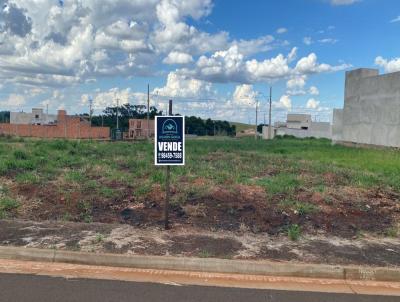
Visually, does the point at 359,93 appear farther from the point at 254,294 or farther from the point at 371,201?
the point at 254,294

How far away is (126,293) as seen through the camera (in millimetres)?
5012

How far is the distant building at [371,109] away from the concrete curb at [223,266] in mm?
25145

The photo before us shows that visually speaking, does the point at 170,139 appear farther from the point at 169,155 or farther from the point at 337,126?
the point at 337,126

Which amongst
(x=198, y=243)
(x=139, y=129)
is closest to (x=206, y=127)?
(x=139, y=129)

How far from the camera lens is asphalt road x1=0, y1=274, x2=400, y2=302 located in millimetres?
4844

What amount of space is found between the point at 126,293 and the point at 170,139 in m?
3.06

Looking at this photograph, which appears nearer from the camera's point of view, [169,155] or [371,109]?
[169,155]

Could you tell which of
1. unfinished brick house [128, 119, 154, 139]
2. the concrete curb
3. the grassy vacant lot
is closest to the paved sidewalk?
the concrete curb

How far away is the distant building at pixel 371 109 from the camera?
29.3 meters

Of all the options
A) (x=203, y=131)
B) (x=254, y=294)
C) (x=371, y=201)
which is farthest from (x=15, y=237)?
A: (x=203, y=131)

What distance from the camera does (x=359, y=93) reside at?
Result: 34.2m

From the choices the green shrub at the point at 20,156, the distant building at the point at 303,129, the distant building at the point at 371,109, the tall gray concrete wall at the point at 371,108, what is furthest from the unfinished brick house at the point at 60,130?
the green shrub at the point at 20,156

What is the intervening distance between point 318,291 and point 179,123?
140 inches

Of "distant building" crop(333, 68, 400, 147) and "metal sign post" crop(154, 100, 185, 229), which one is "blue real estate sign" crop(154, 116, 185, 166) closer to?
"metal sign post" crop(154, 100, 185, 229)
